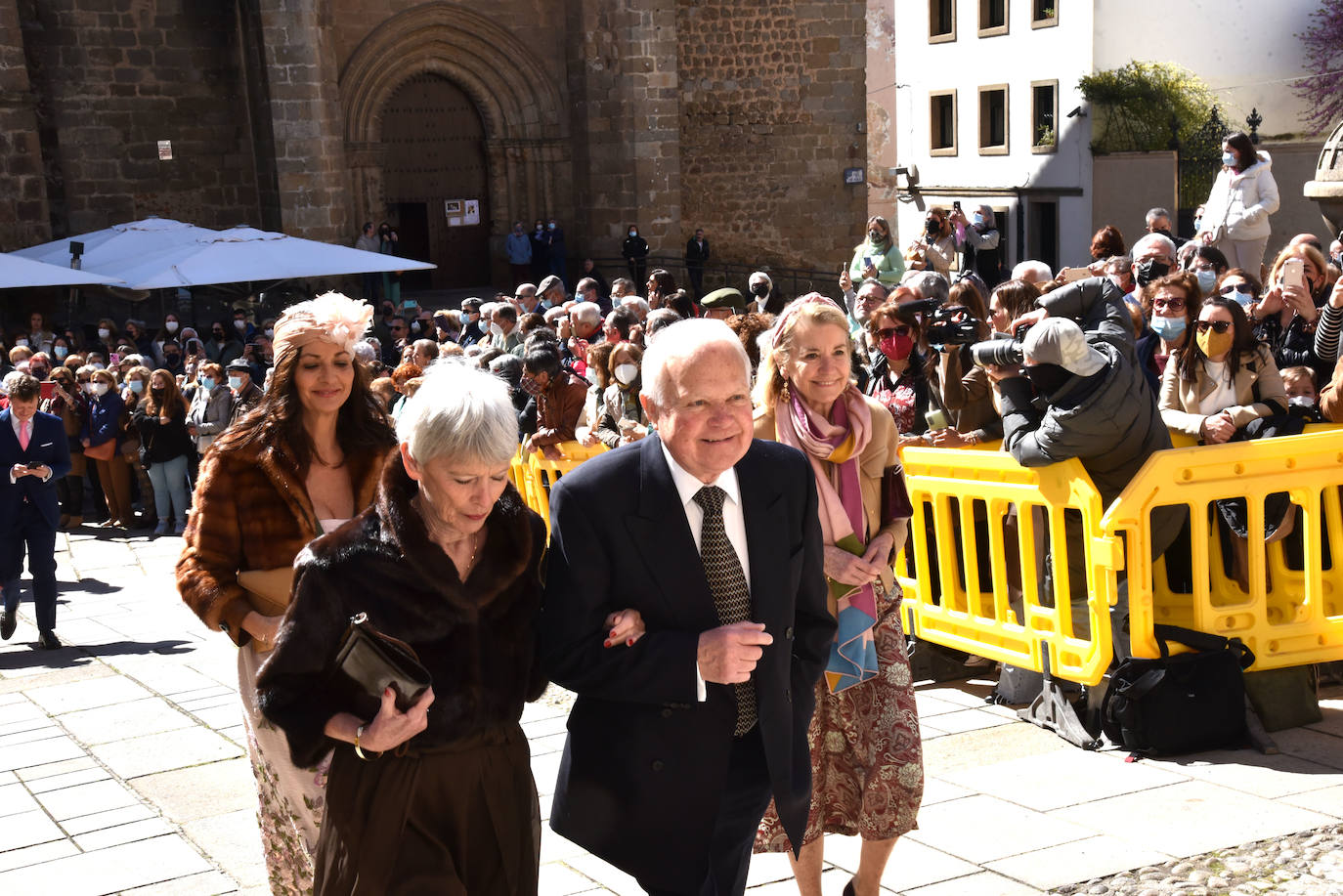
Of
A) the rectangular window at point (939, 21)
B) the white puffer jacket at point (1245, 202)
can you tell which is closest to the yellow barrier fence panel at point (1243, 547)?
the white puffer jacket at point (1245, 202)

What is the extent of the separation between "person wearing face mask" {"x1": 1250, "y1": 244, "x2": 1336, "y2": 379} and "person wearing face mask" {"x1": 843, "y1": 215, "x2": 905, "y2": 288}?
5944mm

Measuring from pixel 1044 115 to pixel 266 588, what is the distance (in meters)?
32.4

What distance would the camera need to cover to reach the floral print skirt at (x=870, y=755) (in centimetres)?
390

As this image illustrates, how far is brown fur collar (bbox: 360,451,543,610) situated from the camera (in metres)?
2.91

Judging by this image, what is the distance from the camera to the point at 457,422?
9.43ft

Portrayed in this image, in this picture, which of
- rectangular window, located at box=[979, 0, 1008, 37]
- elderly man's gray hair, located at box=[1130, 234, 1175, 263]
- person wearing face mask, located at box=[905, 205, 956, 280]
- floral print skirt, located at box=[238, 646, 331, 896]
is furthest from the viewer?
rectangular window, located at box=[979, 0, 1008, 37]

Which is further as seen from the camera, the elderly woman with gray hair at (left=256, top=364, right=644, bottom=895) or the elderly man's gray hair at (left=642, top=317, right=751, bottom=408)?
the elderly man's gray hair at (left=642, top=317, right=751, bottom=408)

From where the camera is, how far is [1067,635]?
18.2 ft

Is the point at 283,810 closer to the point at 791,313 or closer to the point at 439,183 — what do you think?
the point at 791,313

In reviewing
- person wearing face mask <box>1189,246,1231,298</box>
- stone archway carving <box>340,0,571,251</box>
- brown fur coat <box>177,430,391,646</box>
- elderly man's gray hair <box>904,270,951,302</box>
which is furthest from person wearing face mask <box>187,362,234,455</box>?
stone archway carving <box>340,0,571,251</box>

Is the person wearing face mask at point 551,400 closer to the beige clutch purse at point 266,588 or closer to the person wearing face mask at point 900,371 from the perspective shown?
the person wearing face mask at point 900,371

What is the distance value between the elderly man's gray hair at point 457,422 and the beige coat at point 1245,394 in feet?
12.7

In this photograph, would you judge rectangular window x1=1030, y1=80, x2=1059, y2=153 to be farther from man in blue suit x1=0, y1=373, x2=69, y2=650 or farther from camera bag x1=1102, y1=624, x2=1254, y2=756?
camera bag x1=1102, y1=624, x2=1254, y2=756

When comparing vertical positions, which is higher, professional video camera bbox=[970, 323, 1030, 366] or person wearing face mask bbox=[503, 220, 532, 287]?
person wearing face mask bbox=[503, 220, 532, 287]
